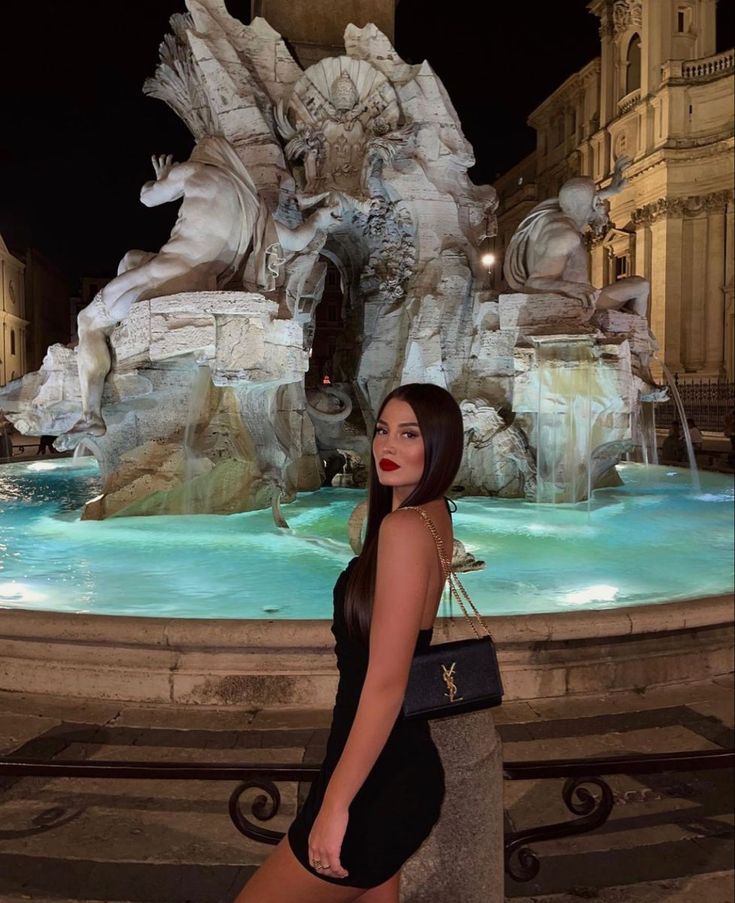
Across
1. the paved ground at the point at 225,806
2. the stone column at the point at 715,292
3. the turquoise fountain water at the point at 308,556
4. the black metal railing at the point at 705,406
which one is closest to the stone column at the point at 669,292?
the stone column at the point at 715,292

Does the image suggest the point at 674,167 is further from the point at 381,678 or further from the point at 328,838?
the point at 328,838

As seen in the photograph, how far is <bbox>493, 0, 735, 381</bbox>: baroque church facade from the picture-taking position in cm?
3594

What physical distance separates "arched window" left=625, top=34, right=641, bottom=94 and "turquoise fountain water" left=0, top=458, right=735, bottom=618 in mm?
38441

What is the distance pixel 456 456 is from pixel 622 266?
43408 millimetres

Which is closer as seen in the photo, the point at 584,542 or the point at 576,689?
the point at 576,689

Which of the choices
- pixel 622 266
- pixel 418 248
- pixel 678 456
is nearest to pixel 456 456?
pixel 418 248

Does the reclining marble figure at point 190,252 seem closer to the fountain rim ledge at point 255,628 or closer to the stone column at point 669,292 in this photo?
the fountain rim ledge at point 255,628

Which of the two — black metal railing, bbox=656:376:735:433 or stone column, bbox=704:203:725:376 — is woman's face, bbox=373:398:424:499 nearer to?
black metal railing, bbox=656:376:735:433

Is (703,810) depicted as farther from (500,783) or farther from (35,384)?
(35,384)

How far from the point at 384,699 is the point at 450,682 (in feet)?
0.53

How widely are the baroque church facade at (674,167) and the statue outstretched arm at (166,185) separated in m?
30.2

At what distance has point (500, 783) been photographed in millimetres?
1780

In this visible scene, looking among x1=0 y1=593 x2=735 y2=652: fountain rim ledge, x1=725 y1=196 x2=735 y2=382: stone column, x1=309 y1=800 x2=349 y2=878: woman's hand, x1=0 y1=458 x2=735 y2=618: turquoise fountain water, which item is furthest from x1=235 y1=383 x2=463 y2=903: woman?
x1=725 y1=196 x2=735 y2=382: stone column

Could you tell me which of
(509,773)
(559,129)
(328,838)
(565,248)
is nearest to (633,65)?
(559,129)
